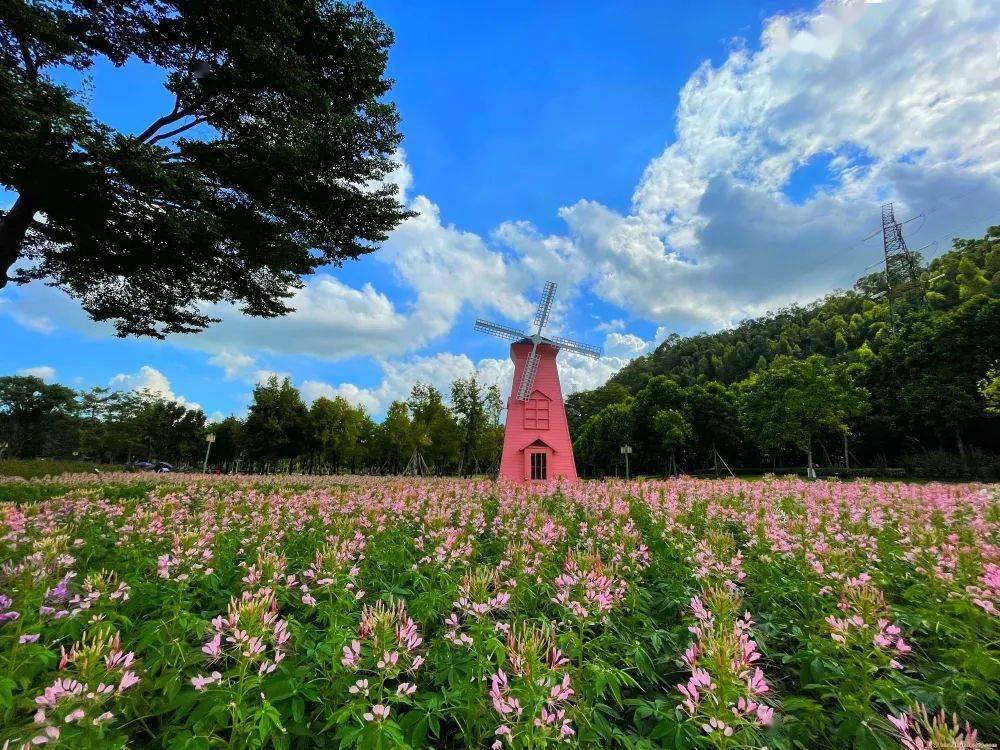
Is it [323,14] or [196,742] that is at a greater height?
[323,14]

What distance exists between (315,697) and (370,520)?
14.9 feet

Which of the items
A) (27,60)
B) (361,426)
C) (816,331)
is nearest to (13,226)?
(27,60)

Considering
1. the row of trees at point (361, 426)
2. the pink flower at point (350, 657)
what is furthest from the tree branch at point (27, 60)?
the row of trees at point (361, 426)

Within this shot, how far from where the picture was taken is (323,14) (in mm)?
12961

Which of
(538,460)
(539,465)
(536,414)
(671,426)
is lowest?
(539,465)

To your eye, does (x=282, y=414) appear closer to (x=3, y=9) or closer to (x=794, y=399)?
(x=3, y=9)

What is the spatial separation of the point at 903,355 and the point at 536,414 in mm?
34890

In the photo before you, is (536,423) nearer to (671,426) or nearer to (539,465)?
(539,465)

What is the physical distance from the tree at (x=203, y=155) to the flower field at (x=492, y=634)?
25.6 feet

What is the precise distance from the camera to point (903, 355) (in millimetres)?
39781

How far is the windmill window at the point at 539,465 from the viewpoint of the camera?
30.1 metres

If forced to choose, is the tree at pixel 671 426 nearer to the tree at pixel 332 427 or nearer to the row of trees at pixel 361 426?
the row of trees at pixel 361 426

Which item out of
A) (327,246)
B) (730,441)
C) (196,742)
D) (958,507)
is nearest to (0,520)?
(196,742)

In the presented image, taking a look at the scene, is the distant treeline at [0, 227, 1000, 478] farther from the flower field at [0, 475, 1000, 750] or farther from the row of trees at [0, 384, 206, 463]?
the flower field at [0, 475, 1000, 750]
